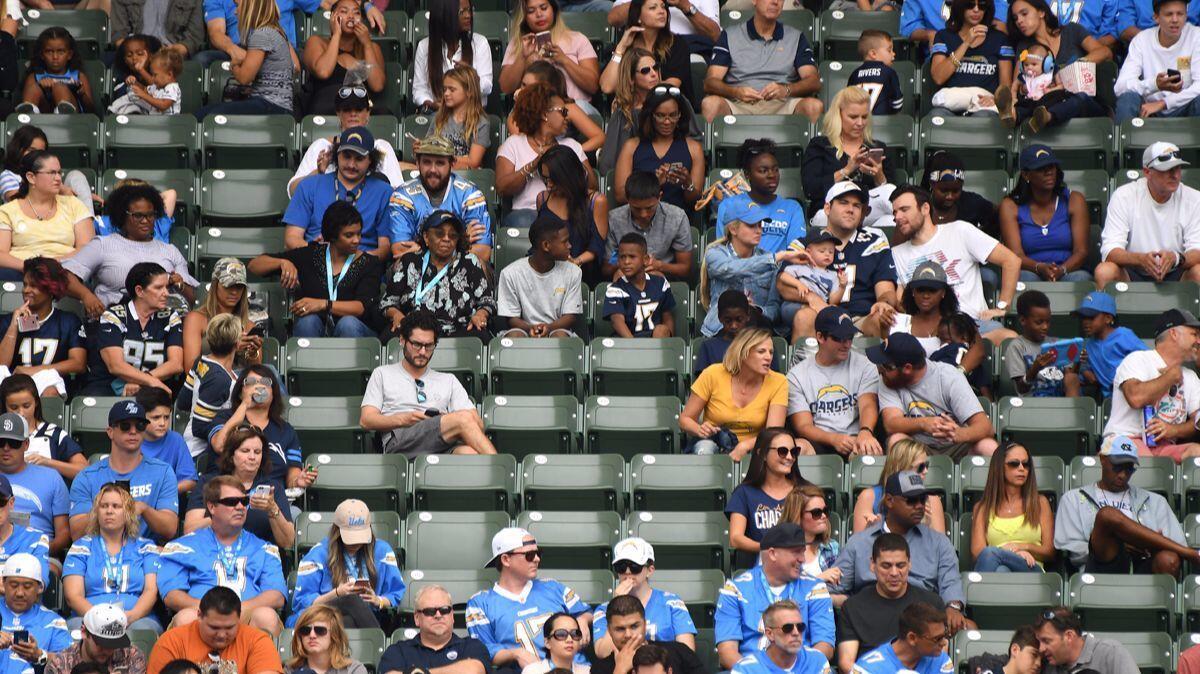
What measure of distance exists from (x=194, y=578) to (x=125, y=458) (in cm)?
86

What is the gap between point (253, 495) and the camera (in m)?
11.1

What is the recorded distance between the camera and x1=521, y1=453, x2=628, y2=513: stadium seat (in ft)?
38.0

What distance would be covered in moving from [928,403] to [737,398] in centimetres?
102

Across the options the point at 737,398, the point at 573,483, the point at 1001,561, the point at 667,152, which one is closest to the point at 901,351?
the point at 737,398

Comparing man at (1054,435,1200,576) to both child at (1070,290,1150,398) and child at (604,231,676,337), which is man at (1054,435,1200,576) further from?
child at (604,231,676,337)

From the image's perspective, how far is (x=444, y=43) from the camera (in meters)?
14.3

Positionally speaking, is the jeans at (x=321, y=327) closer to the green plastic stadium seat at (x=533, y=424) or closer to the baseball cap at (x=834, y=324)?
the green plastic stadium seat at (x=533, y=424)

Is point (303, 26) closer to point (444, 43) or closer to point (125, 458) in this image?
point (444, 43)

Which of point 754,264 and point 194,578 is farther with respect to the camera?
point 754,264

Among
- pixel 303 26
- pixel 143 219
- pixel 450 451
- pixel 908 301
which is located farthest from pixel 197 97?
pixel 908 301

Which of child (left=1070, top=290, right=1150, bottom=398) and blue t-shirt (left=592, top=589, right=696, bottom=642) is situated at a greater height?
child (left=1070, top=290, right=1150, bottom=398)

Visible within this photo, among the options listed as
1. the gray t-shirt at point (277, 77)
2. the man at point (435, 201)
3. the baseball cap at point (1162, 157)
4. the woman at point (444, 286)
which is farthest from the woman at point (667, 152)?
the baseball cap at point (1162, 157)

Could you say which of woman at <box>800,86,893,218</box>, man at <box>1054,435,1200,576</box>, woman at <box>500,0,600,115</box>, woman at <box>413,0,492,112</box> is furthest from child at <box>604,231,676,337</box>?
man at <box>1054,435,1200,576</box>

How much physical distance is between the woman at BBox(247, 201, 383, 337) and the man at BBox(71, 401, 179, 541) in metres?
1.66
